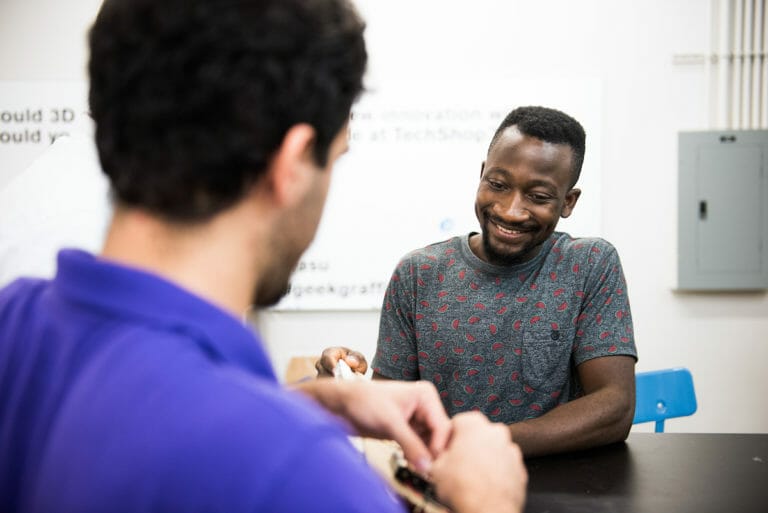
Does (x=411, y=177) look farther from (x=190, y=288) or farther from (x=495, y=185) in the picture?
(x=190, y=288)

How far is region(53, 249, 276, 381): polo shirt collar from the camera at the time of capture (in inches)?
19.6

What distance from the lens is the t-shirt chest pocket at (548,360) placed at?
60.4 inches

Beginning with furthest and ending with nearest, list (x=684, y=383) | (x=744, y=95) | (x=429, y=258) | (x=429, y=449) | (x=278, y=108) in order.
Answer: (x=744, y=95), (x=684, y=383), (x=429, y=258), (x=429, y=449), (x=278, y=108)

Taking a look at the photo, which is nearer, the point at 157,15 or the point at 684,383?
the point at 157,15

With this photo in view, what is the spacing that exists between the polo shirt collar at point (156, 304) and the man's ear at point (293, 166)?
12cm

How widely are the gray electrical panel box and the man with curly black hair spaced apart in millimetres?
2814

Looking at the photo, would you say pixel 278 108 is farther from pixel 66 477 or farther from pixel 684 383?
pixel 684 383

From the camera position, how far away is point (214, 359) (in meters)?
0.51

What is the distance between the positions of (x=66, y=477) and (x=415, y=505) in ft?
1.70

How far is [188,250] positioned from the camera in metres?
0.56

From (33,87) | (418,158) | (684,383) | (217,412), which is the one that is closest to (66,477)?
(217,412)

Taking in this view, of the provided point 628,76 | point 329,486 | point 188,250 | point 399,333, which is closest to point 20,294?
point 188,250

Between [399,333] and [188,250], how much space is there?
111 centimetres

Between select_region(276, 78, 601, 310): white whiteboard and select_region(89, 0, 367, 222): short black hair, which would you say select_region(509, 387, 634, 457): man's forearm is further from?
select_region(276, 78, 601, 310): white whiteboard
